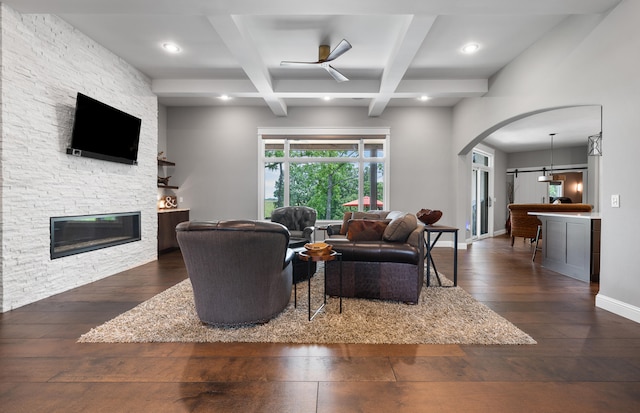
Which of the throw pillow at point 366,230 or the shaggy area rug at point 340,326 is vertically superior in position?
the throw pillow at point 366,230

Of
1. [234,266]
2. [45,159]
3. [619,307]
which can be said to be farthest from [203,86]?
[619,307]

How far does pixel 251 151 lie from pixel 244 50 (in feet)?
10.2

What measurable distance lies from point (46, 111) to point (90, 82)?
838mm

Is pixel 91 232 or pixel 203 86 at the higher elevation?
pixel 203 86

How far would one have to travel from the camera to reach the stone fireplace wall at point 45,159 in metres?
3.05

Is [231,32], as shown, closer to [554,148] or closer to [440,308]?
[440,308]

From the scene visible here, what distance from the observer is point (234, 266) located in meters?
2.38

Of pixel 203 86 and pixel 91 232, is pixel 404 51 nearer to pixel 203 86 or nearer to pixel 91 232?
pixel 203 86

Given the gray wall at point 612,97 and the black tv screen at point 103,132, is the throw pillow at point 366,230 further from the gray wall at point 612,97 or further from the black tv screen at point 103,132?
the black tv screen at point 103,132

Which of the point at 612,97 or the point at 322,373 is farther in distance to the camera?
the point at 612,97

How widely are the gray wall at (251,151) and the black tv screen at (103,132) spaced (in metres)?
2.01

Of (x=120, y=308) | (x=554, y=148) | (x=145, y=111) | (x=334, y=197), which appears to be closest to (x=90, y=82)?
(x=145, y=111)

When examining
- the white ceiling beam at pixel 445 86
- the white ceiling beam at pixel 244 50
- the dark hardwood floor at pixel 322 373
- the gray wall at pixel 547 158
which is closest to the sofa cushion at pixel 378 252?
the dark hardwood floor at pixel 322 373

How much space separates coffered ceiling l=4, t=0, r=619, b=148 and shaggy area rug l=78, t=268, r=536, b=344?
284 centimetres
